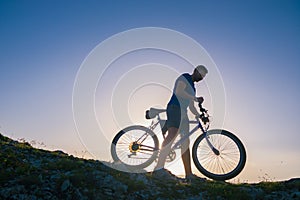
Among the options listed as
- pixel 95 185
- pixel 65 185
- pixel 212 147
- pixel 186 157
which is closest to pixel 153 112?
pixel 186 157

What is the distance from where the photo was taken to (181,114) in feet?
32.0

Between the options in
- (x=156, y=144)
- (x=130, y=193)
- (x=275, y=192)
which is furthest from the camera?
(x=156, y=144)

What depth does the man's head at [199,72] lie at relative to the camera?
9.76 m

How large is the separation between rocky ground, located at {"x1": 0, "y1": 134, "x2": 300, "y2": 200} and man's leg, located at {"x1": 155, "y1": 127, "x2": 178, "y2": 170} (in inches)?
20.3

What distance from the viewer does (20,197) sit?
7199mm

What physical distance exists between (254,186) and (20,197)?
19.8ft

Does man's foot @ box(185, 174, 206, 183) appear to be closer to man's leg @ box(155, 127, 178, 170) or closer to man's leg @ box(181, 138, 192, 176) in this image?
man's leg @ box(181, 138, 192, 176)

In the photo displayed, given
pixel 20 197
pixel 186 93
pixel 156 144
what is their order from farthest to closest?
pixel 156 144 → pixel 186 93 → pixel 20 197

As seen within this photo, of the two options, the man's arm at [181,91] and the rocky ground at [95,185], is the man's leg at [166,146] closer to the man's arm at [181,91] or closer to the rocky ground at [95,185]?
the rocky ground at [95,185]

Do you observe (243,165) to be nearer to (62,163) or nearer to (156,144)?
(156,144)

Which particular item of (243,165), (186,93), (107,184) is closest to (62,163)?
(107,184)

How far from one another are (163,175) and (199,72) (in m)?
3.11

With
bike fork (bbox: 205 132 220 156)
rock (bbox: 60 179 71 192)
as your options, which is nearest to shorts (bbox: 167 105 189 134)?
bike fork (bbox: 205 132 220 156)

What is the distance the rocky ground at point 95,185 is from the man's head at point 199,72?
2.93 m
